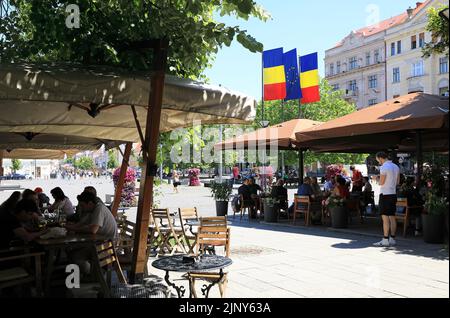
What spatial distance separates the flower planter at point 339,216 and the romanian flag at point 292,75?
32.2ft

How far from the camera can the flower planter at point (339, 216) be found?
1063 cm

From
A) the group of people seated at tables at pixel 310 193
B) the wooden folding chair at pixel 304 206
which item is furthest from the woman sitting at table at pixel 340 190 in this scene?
the wooden folding chair at pixel 304 206

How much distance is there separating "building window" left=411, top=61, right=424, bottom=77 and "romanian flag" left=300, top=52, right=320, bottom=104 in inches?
1593

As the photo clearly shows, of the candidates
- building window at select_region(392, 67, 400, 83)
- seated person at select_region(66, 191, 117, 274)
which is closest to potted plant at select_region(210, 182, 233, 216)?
seated person at select_region(66, 191, 117, 274)

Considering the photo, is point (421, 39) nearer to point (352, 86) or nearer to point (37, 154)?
point (352, 86)

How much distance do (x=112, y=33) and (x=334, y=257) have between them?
195 inches

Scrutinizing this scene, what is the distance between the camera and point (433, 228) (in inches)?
325

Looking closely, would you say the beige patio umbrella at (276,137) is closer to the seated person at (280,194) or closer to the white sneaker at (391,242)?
the seated person at (280,194)

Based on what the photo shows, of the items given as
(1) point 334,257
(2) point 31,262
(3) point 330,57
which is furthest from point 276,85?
(3) point 330,57

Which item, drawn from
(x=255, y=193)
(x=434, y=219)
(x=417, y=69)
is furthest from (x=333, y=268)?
(x=417, y=69)

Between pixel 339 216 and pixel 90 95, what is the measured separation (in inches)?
318

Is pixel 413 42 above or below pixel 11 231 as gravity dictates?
above
